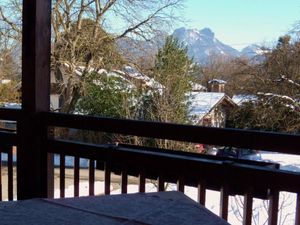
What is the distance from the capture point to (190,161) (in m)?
1.77

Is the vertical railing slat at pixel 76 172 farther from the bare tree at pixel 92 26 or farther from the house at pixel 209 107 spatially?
the bare tree at pixel 92 26

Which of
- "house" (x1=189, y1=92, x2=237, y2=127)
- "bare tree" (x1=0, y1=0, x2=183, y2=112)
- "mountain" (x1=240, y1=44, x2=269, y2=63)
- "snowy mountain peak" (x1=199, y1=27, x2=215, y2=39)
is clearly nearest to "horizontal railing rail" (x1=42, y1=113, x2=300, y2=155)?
"house" (x1=189, y1=92, x2=237, y2=127)

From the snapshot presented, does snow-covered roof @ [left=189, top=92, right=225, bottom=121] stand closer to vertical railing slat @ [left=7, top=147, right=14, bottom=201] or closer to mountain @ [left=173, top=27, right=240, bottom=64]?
mountain @ [left=173, top=27, right=240, bottom=64]

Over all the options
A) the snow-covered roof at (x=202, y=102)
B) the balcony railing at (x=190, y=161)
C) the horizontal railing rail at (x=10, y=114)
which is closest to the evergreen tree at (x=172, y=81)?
the snow-covered roof at (x=202, y=102)

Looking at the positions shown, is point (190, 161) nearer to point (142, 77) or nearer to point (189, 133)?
point (189, 133)

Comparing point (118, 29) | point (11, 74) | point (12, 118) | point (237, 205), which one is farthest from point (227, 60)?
point (12, 118)

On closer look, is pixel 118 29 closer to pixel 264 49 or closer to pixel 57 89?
pixel 57 89

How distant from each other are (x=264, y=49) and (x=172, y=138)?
12.8 m

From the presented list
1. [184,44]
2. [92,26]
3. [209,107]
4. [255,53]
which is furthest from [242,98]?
[92,26]

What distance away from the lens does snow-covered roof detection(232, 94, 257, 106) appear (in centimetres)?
1380

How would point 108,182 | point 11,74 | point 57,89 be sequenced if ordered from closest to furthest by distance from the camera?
point 108,182 < point 11,74 < point 57,89

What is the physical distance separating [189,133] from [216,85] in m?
12.7

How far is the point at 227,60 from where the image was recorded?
1517 centimetres

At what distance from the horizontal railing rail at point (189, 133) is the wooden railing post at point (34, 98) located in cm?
10
